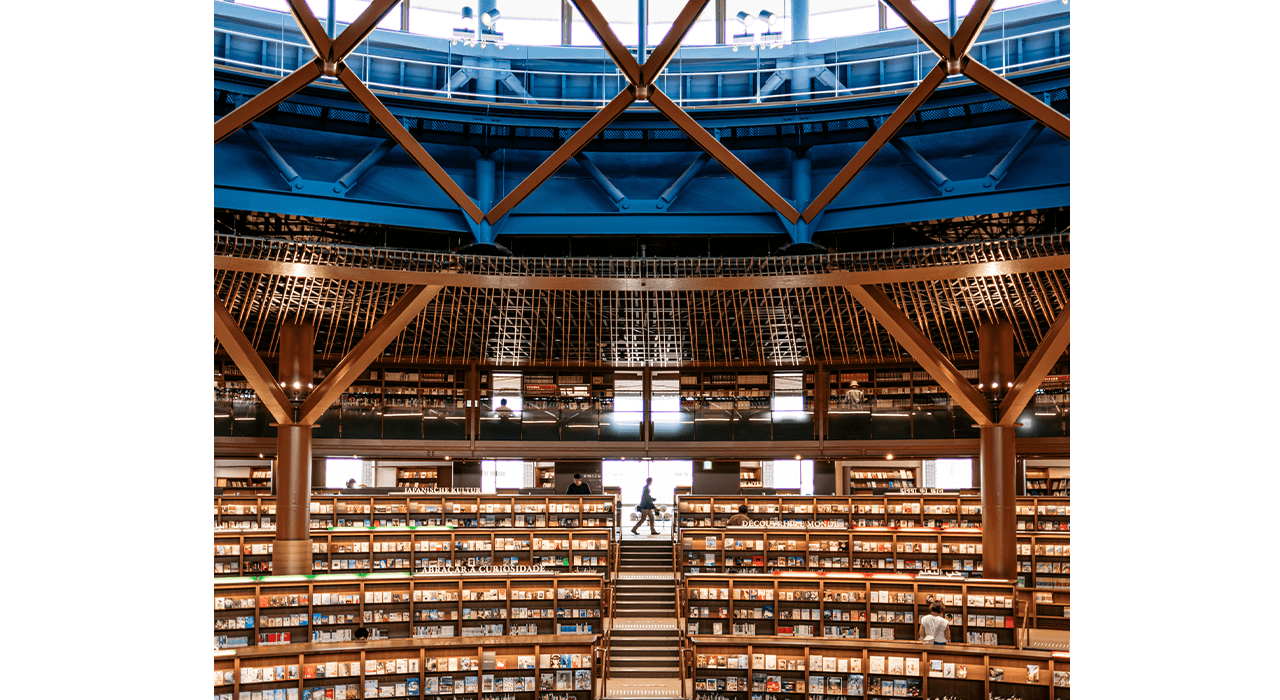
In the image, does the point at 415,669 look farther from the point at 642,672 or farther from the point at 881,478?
the point at 881,478

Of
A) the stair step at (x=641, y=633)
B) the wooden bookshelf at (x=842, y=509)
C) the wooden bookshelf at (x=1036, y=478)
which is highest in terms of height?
the wooden bookshelf at (x=1036, y=478)

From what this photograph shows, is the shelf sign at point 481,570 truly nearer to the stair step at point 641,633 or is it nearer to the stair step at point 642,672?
the stair step at point 641,633

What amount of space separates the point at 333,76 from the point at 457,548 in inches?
397

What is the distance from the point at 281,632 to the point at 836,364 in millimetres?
13508

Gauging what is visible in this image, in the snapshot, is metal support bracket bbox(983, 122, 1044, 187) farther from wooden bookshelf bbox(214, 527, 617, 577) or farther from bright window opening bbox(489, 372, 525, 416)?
bright window opening bbox(489, 372, 525, 416)

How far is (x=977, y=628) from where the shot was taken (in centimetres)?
1344

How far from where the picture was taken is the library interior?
405 inches

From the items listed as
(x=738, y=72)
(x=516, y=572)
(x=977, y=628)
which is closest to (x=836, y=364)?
(x=977, y=628)

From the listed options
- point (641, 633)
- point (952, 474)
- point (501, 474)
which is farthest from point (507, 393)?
point (952, 474)

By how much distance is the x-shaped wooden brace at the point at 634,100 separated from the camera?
7.12m

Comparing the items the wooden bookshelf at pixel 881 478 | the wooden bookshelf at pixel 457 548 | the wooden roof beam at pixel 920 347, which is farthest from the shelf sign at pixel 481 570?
the wooden bookshelf at pixel 881 478

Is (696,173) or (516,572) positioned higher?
(696,173)

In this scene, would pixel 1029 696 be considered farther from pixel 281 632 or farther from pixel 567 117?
pixel 281 632

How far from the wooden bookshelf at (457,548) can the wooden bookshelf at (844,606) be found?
273 cm
